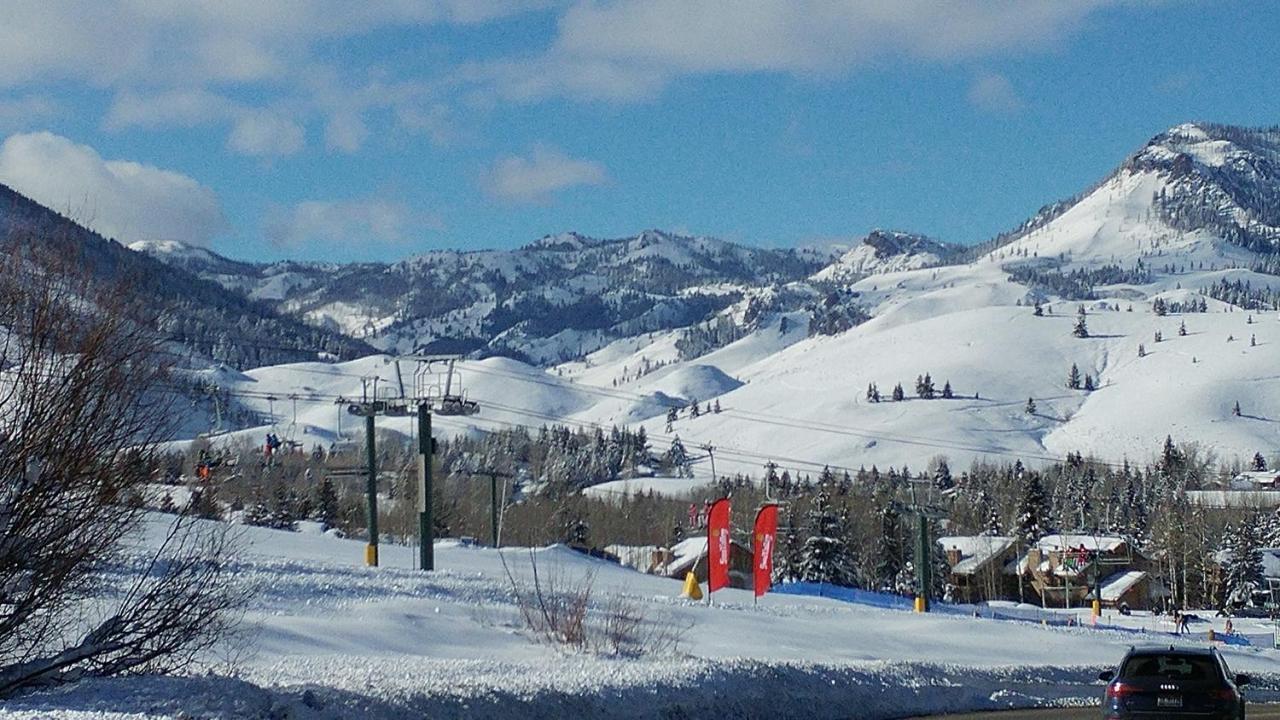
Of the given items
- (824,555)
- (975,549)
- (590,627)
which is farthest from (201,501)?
(975,549)

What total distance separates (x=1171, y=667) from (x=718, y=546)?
32319 mm

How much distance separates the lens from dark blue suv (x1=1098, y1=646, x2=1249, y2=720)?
17609mm

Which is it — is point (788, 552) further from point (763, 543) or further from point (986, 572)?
point (763, 543)

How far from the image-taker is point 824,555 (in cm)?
9262

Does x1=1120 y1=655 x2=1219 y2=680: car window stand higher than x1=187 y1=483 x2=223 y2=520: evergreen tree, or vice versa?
x1=187 y1=483 x2=223 y2=520: evergreen tree

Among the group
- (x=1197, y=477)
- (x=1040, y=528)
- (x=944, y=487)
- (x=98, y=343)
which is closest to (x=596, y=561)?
(x=98, y=343)

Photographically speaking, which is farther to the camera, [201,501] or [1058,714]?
[1058,714]

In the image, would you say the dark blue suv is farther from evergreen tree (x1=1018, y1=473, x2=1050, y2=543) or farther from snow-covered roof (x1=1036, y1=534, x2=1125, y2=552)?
evergreen tree (x1=1018, y1=473, x2=1050, y2=543)

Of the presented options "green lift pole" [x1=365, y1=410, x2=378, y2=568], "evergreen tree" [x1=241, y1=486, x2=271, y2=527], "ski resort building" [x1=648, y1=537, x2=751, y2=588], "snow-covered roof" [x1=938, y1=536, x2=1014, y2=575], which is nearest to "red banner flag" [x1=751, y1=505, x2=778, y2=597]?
"green lift pole" [x1=365, y1=410, x2=378, y2=568]

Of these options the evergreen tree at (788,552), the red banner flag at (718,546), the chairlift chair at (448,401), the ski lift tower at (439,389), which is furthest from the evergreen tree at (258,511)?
the red banner flag at (718,546)

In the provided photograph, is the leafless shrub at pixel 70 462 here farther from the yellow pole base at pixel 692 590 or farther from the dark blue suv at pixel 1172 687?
the yellow pole base at pixel 692 590

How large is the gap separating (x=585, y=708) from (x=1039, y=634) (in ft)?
105

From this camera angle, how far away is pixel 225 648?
2447cm

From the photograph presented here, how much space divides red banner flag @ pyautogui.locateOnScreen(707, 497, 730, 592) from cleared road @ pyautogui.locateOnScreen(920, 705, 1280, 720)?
77.1 feet
